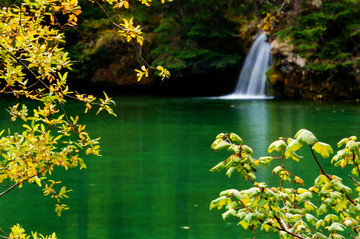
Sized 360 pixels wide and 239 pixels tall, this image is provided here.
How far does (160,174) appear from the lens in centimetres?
807

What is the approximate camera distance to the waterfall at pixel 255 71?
2119 centimetres

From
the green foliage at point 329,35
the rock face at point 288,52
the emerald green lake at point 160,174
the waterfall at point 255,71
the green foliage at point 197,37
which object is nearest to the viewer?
the emerald green lake at point 160,174

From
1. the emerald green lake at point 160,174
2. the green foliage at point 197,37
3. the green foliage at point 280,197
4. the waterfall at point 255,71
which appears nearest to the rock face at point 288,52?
the waterfall at point 255,71

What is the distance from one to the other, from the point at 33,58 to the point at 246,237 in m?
2.72

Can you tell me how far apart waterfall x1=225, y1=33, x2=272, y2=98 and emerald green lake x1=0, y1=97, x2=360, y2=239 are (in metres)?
4.89

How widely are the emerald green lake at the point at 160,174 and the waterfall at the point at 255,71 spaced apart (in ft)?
16.1

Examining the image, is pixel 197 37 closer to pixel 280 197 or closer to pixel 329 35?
pixel 329 35

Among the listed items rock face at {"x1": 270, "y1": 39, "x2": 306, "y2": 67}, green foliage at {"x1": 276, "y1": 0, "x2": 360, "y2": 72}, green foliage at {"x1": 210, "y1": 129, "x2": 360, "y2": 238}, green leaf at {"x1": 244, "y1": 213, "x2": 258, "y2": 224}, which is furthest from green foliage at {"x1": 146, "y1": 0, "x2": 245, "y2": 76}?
green leaf at {"x1": 244, "y1": 213, "x2": 258, "y2": 224}

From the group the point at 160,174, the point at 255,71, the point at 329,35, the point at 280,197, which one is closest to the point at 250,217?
the point at 280,197

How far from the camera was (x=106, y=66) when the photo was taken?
2452cm

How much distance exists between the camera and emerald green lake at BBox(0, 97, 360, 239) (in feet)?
18.4

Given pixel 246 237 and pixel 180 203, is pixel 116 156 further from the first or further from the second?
pixel 246 237

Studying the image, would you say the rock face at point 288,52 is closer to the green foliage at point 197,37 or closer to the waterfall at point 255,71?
the waterfall at point 255,71

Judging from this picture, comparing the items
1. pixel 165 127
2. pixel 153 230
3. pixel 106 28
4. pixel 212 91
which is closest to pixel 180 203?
Result: pixel 153 230
